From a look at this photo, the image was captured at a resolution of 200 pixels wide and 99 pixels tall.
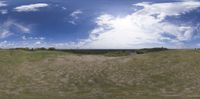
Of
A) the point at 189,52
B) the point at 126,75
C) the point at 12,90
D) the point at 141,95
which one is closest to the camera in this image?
the point at 141,95

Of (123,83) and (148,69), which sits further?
(148,69)

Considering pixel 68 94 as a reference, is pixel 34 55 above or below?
above

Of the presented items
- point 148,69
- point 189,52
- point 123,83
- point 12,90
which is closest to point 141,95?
point 123,83

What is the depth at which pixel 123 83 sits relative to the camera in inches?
2280

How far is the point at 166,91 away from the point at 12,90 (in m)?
21.5

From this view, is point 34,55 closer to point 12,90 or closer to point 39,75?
point 39,75

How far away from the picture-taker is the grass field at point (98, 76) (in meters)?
52.8

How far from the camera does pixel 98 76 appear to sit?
200 ft

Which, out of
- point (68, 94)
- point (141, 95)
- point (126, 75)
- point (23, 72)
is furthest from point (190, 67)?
point (23, 72)

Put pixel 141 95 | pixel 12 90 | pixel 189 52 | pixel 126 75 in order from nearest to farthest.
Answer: pixel 141 95, pixel 12 90, pixel 126 75, pixel 189 52

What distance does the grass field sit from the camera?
173ft

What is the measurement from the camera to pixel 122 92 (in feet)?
174

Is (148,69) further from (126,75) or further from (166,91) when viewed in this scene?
(166,91)

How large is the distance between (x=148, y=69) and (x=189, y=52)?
12864 millimetres
